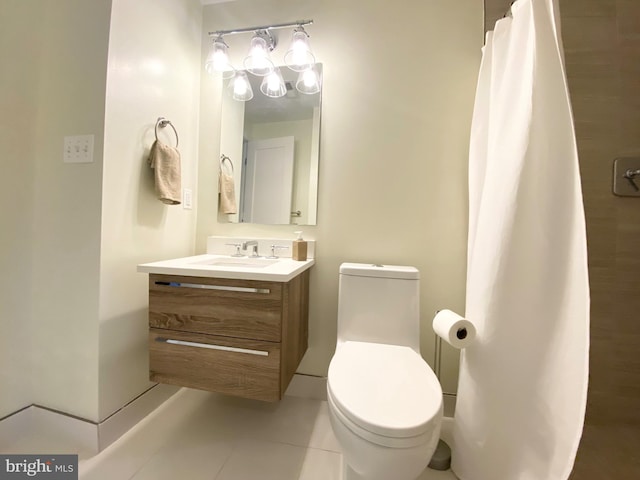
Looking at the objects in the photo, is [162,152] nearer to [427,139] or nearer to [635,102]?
[427,139]

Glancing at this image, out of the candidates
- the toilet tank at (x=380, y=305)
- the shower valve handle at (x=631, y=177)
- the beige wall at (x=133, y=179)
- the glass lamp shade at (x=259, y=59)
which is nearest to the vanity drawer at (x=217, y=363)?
the beige wall at (x=133, y=179)

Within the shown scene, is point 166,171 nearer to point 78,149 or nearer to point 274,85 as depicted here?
point 78,149

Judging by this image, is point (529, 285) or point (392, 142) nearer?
point (529, 285)

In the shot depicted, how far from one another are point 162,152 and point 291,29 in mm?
1047

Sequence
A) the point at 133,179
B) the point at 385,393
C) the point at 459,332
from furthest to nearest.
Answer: the point at 133,179, the point at 459,332, the point at 385,393

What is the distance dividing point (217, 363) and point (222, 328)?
0.47ft

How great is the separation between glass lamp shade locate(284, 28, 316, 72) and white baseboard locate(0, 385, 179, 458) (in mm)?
1937

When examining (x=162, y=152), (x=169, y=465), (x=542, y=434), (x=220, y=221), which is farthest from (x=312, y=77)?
(x=169, y=465)

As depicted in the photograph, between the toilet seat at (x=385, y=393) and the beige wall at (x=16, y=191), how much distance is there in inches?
53.2

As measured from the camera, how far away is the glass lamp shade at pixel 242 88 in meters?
1.51

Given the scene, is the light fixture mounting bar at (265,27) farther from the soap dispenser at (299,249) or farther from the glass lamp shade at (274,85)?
the soap dispenser at (299,249)

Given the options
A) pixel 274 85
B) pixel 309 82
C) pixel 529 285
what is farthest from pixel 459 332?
pixel 274 85

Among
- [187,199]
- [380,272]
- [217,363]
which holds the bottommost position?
[217,363]

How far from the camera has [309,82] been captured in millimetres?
1449
